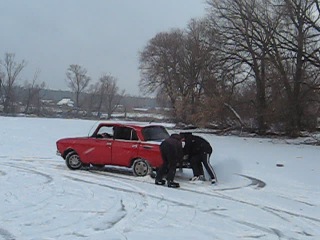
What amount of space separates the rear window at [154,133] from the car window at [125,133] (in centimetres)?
30

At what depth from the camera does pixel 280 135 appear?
3588cm

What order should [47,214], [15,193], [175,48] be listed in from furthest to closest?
[175,48] → [15,193] → [47,214]

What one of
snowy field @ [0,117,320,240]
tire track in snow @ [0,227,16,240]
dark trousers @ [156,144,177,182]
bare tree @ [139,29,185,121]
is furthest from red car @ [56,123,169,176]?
bare tree @ [139,29,185,121]

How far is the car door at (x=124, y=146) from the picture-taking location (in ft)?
42.6

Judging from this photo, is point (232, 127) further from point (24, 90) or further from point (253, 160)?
point (24, 90)

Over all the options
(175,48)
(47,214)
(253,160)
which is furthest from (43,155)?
(175,48)

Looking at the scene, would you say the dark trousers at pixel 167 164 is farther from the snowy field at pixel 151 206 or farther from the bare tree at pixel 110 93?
the bare tree at pixel 110 93

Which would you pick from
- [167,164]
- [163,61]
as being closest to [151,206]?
[167,164]

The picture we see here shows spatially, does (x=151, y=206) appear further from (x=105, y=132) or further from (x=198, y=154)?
(x=105, y=132)

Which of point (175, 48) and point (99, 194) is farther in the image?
point (175, 48)

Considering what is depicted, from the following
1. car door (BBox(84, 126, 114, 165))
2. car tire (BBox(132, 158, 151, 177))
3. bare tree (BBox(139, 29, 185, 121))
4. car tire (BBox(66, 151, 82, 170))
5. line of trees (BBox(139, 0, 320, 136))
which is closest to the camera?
car tire (BBox(132, 158, 151, 177))

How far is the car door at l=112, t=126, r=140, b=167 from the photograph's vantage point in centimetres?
1299

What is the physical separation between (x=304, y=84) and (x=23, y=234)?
29.7m

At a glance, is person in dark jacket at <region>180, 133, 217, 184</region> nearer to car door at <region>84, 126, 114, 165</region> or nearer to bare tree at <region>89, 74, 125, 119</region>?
car door at <region>84, 126, 114, 165</region>
